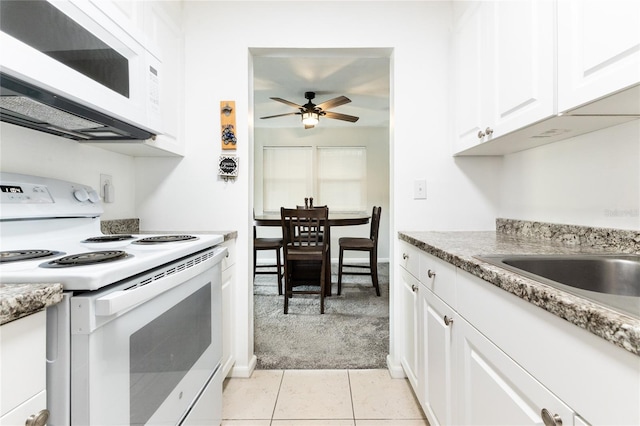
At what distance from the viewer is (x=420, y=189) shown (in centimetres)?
184

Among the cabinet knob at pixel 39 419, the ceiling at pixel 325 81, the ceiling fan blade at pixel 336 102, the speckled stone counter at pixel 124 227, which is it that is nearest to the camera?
the cabinet knob at pixel 39 419

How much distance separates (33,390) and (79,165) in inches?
47.2

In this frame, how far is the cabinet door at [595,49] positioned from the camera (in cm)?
74

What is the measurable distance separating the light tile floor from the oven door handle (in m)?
0.90

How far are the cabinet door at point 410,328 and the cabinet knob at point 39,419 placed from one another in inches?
52.2

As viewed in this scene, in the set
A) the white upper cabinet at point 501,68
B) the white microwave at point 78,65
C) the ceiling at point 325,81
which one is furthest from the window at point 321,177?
the white microwave at point 78,65

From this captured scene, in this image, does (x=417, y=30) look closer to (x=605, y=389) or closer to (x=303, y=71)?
(x=303, y=71)

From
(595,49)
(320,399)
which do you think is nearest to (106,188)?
(320,399)

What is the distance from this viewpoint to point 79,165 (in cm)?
142

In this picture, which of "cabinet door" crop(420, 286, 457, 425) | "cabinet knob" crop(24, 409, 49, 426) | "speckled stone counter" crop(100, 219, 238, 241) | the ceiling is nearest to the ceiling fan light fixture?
the ceiling

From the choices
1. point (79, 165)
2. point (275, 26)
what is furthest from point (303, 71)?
point (79, 165)

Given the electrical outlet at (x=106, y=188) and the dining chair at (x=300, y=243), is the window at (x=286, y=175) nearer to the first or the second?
the dining chair at (x=300, y=243)

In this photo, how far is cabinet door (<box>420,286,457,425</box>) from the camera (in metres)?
1.05

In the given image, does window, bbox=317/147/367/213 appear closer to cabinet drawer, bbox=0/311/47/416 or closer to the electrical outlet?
the electrical outlet
